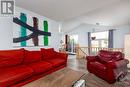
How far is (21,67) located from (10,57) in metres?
0.37

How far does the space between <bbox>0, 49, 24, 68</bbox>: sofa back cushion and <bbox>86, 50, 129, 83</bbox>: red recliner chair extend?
234 cm

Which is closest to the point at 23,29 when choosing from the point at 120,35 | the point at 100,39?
the point at 120,35

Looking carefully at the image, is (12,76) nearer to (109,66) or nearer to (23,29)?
(23,29)

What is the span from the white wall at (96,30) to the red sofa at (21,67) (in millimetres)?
4468

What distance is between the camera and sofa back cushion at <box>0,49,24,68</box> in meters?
2.93

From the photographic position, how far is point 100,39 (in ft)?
28.7

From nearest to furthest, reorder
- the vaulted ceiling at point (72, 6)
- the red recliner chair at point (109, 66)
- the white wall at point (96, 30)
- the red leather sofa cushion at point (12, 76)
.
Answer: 1. the red leather sofa cushion at point (12, 76)
2. the red recliner chair at point (109, 66)
3. the vaulted ceiling at point (72, 6)
4. the white wall at point (96, 30)

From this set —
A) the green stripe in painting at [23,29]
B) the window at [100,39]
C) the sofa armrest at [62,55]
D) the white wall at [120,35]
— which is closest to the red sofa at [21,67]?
the sofa armrest at [62,55]

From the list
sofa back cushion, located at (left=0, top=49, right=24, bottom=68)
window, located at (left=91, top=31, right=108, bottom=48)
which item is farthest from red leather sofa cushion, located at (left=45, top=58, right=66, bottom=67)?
window, located at (left=91, top=31, right=108, bottom=48)

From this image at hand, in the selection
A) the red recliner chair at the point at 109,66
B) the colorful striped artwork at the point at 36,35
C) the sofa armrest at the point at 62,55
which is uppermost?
the colorful striped artwork at the point at 36,35

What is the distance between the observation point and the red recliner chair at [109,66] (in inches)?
138

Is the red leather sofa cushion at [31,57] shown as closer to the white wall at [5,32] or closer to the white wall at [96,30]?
the white wall at [5,32]

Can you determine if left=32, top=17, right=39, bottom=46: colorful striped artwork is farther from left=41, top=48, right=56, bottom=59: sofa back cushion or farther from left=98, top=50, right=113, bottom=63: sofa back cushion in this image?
left=98, top=50, right=113, bottom=63: sofa back cushion

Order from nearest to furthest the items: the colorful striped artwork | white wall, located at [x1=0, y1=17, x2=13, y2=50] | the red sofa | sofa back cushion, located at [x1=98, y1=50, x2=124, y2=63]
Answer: the red sofa → white wall, located at [x1=0, y1=17, x2=13, y2=50] → sofa back cushion, located at [x1=98, y1=50, x2=124, y2=63] → the colorful striped artwork
